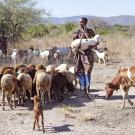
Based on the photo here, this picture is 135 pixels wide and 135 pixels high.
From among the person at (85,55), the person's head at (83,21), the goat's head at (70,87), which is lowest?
the goat's head at (70,87)

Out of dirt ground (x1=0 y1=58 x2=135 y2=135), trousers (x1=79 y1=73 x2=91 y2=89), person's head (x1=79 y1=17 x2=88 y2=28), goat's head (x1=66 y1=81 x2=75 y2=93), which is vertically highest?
person's head (x1=79 y1=17 x2=88 y2=28)

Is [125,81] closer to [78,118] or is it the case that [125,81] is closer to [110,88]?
[110,88]

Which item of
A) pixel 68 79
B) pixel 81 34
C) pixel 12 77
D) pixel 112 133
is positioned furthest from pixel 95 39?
pixel 112 133

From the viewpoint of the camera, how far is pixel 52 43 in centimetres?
3322

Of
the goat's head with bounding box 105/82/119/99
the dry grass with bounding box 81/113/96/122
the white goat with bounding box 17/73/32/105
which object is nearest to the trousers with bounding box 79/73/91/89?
the goat's head with bounding box 105/82/119/99

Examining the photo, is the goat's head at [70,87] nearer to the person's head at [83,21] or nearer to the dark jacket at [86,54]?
the dark jacket at [86,54]

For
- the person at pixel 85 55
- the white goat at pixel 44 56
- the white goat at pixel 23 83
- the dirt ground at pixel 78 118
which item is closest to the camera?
the dirt ground at pixel 78 118

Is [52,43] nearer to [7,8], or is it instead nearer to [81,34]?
[7,8]

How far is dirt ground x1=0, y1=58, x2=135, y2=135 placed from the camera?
11039 mm

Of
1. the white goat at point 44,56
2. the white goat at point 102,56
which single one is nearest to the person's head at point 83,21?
the white goat at point 44,56

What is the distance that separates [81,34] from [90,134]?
4412 millimetres

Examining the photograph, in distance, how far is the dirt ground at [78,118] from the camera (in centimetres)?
1104

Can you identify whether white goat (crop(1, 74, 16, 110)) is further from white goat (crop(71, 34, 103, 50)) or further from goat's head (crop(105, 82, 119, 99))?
goat's head (crop(105, 82, 119, 99))

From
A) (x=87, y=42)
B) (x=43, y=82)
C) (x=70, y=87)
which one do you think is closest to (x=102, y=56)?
(x=70, y=87)
